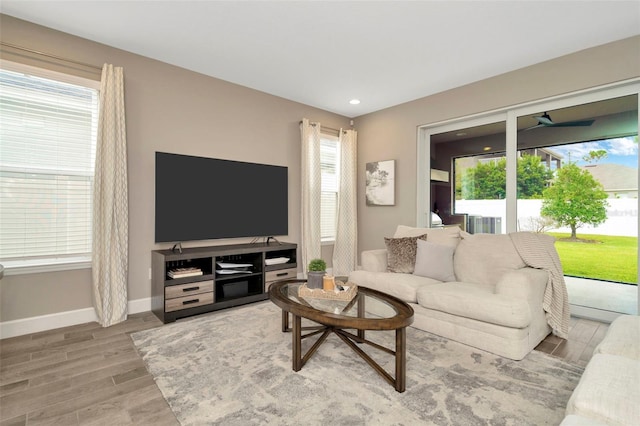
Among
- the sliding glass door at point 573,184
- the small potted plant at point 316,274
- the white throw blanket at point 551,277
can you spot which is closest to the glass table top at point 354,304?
the small potted plant at point 316,274

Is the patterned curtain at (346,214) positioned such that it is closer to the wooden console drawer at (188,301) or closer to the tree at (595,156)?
the wooden console drawer at (188,301)

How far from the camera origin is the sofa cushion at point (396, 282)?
2881mm

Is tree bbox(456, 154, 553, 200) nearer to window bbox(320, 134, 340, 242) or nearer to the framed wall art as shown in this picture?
the framed wall art

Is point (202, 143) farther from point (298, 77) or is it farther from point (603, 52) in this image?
point (603, 52)

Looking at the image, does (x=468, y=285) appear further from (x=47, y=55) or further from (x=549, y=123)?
(x=47, y=55)

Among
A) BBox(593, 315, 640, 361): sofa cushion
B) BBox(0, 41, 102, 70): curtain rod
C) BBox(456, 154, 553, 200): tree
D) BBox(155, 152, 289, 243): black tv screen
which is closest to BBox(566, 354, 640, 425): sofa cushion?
BBox(593, 315, 640, 361): sofa cushion

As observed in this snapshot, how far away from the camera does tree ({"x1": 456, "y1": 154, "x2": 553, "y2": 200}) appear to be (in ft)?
11.9

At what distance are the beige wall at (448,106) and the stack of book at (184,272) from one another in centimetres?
281

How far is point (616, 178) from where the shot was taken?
316cm

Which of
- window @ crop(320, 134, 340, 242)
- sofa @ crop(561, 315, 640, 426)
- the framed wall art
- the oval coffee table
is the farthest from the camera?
window @ crop(320, 134, 340, 242)

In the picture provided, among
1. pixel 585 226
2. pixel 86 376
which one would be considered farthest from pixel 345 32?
pixel 86 376

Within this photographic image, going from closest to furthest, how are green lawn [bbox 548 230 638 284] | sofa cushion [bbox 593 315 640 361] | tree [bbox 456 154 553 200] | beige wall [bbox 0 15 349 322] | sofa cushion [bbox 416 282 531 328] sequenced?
sofa cushion [bbox 593 315 640 361] < sofa cushion [bbox 416 282 531 328] < beige wall [bbox 0 15 349 322] < green lawn [bbox 548 230 638 284] < tree [bbox 456 154 553 200]

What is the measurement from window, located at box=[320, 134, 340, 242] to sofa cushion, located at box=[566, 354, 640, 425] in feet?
12.7

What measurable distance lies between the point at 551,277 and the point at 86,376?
3493 mm
